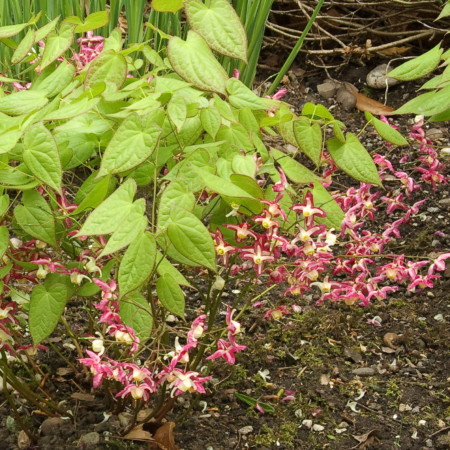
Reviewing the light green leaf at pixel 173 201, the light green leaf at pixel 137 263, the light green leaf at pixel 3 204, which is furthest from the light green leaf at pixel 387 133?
the light green leaf at pixel 3 204

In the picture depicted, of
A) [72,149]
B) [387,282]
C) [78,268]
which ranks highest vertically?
[72,149]

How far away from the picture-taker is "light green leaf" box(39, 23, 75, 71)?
54.2 inches

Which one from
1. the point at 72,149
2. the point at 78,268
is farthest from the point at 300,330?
the point at 72,149

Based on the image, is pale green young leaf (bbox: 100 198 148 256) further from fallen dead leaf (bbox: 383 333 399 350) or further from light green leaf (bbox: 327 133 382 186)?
fallen dead leaf (bbox: 383 333 399 350)

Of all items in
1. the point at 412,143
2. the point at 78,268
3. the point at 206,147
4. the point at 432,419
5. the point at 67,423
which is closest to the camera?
the point at 206,147

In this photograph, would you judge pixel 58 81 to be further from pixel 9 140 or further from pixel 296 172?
pixel 296 172

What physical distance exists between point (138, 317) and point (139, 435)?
1.45 feet

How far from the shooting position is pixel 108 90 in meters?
1.25

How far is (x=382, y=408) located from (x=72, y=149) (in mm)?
971

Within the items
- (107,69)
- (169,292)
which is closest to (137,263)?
(169,292)

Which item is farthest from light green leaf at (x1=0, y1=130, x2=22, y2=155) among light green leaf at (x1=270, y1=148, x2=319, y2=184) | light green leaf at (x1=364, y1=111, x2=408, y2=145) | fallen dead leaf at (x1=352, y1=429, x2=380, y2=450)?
fallen dead leaf at (x1=352, y1=429, x2=380, y2=450)

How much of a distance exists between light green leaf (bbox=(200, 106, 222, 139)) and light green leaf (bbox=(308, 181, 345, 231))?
0.63 feet

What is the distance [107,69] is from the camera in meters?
1.28

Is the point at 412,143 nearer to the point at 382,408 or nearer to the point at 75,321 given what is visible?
the point at 382,408
